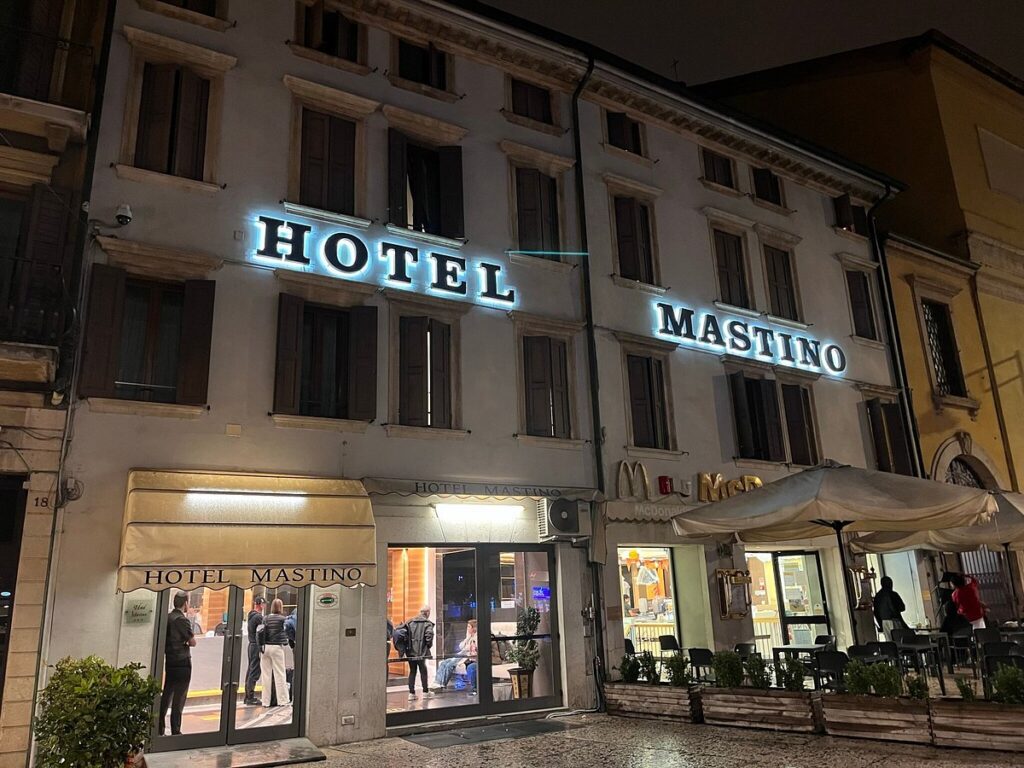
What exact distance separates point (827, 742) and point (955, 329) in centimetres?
1512

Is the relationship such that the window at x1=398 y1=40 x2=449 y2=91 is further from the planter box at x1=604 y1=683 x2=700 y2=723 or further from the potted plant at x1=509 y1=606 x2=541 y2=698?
the planter box at x1=604 y1=683 x2=700 y2=723

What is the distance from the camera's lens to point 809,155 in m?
18.7

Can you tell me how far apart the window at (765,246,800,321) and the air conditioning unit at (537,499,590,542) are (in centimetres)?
774

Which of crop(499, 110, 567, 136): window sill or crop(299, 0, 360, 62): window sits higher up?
crop(299, 0, 360, 62): window

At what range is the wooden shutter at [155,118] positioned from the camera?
1099 cm

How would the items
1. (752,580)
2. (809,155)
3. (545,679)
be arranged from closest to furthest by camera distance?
(545,679), (752,580), (809,155)

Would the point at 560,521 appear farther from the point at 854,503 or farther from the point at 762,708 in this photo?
the point at 854,503

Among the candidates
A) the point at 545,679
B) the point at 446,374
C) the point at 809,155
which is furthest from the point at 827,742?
the point at 809,155

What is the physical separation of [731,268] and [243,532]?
39.2ft

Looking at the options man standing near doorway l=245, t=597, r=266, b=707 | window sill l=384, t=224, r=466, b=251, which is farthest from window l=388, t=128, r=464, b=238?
man standing near doorway l=245, t=597, r=266, b=707

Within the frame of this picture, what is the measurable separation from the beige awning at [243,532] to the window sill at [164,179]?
4.12m

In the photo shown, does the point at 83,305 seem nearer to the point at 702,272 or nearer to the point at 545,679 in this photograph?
the point at 545,679

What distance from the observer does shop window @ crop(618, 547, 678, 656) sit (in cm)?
1403

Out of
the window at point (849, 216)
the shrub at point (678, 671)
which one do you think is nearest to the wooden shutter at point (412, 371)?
the shrub at point (678, 671)
